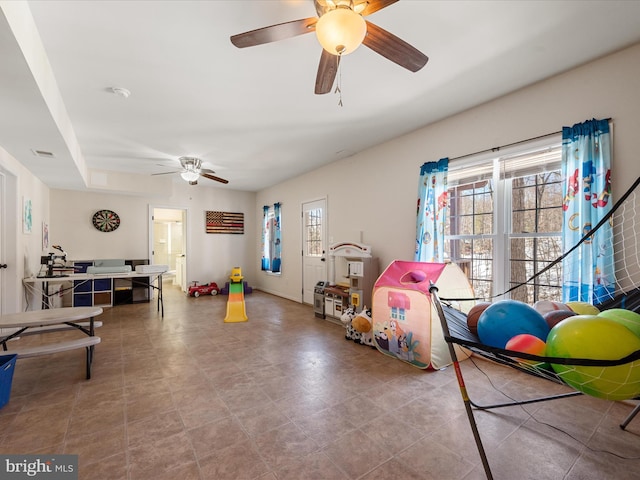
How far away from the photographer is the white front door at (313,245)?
549 centimetres

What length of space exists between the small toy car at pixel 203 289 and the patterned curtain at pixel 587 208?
6474 millimetres

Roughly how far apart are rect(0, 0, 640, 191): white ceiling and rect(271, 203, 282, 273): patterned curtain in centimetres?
287

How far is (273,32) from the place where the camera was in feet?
5.14

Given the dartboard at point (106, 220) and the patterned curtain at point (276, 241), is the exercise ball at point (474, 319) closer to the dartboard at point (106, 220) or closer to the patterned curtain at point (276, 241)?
the patterned curtain at point (276, 241)

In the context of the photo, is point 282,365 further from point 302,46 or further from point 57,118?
point 57,118

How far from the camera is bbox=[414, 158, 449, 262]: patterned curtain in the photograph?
3346 millimetres

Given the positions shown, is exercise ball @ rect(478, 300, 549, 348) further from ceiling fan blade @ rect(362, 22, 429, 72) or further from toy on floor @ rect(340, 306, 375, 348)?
toy on floor @ rect(340, 306, 375, 348)

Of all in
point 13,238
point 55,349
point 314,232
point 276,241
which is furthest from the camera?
point 276,241

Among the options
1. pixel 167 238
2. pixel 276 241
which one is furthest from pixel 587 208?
pixel 167 238

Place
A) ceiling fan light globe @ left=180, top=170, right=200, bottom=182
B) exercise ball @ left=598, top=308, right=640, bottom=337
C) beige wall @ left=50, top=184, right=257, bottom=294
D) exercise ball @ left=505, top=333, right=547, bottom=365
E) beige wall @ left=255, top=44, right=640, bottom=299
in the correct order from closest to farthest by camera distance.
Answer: exercise ball @ left=598, top=308, right=640, bottom=337 < exercise ball @ left=505, top=333, right=547, bottom=365 < beige wall @ left=255, top=44, right=640, bottom=299 < ceiling fan light globe @ left=180, top=170, right=200, bottom=182 < beige wall @ left=50, top=184, right=257, bottom=294

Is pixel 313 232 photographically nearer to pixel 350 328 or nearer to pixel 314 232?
pixel 314 232

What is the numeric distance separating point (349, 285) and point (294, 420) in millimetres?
2526

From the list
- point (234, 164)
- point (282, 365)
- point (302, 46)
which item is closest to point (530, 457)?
point (282, 365)

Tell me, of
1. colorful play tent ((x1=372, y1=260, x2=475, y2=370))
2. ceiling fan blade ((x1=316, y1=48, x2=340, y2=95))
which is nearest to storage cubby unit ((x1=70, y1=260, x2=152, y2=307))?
colorful play tent ((x1=372, y1=260, x2=475, y2=370))
